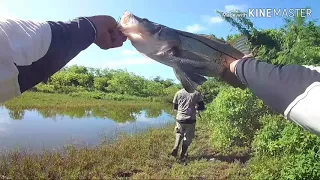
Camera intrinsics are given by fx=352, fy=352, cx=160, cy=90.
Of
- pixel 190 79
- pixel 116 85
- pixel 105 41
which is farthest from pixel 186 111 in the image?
pixel 116 85

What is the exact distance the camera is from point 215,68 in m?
1.87

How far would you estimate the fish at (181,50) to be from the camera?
1818mm

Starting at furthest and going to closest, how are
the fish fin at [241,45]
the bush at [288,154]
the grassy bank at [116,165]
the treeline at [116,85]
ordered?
the treeline at [116,85] → the grassy bank at [116,165] → the bush at [288,154] → the fish fin at [241,45]

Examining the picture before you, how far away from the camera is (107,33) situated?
1.67 metres

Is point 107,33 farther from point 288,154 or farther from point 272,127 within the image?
point 272,127

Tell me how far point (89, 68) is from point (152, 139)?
38.6 meters

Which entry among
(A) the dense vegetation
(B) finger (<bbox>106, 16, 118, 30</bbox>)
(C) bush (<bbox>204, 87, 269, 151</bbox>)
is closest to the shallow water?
(A) the dense vegetation

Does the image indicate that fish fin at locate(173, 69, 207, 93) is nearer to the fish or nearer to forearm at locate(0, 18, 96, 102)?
the fish

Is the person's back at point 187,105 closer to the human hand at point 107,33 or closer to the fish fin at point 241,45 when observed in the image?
the fish fin at point 241,45

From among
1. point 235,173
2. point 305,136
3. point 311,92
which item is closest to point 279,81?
point 311,92

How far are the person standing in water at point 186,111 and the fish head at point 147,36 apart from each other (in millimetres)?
4491

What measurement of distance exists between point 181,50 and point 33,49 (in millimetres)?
939

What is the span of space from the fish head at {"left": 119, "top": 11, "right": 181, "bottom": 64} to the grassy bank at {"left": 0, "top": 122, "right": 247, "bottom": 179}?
3625 millimetres

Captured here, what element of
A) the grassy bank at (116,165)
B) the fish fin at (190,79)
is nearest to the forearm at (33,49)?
the fish fin at (190,79)
